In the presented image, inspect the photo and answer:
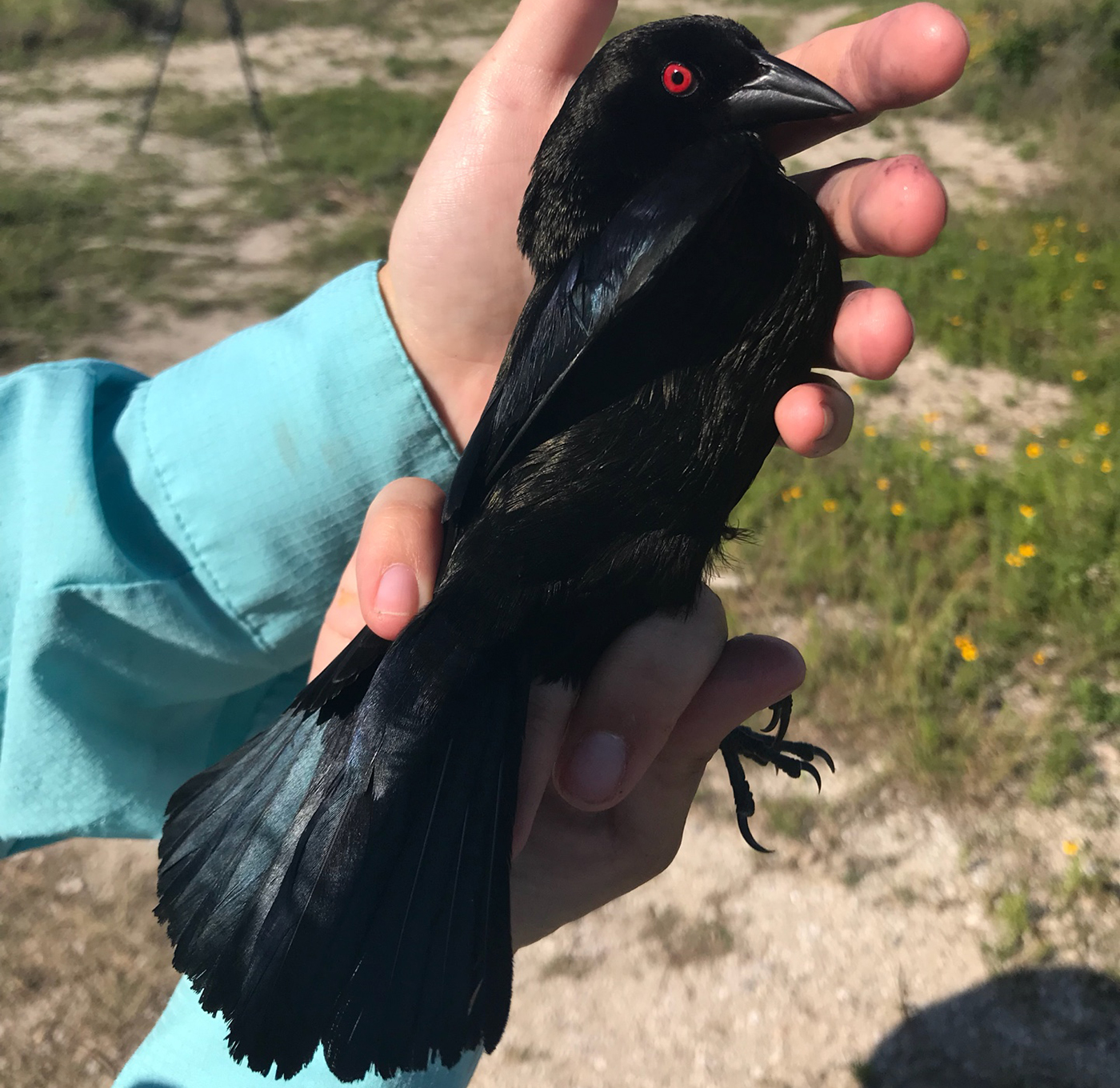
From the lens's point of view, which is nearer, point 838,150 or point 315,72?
point 838,150

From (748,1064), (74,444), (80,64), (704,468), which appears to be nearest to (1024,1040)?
(748,1064)

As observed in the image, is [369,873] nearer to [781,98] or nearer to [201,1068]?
[201,1068]

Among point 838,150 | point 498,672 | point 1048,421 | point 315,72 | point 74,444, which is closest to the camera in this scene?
point 498,672

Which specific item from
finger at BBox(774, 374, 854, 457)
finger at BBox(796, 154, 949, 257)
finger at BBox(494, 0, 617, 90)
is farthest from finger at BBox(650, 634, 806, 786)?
finger at BBox(494, 0, 617, 90)

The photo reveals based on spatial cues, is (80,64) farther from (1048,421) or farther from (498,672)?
(498,672)

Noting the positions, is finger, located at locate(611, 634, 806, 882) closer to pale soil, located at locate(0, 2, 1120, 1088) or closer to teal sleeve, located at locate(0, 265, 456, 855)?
teal sleeve, located at locate(0, 265, 456, 855)

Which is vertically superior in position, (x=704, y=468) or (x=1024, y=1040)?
(x=704, y=468)
